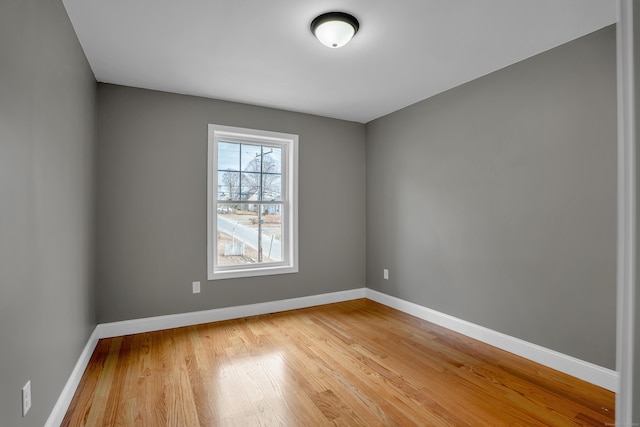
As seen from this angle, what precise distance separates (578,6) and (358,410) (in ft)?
9.13

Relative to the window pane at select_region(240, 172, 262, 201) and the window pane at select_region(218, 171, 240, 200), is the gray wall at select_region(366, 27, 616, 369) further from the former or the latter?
the window pane at select_region(218, 171, 240, 200)

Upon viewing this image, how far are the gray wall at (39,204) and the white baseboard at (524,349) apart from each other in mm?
3148

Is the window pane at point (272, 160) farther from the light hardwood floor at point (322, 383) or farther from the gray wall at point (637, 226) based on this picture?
the gray wall at point (637, 226)

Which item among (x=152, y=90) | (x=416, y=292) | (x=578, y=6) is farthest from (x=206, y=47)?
(x=416, y=292)

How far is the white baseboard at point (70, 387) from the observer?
1805mm

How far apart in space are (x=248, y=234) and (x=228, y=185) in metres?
0.62

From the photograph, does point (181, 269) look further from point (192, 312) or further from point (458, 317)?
point (458, 317)

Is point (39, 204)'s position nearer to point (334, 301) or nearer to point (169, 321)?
point (169, 321)

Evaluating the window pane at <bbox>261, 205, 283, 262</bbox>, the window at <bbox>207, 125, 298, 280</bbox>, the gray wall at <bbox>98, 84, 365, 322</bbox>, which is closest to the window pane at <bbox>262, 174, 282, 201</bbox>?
the window at <bbox>207, 125, 298, 280</bbox>

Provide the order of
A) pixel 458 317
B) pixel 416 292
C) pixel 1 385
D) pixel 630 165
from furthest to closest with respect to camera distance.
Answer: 1. pixel 416 292
2. pixel 458 317
3. pixel 1 385
4. pixel 630 165

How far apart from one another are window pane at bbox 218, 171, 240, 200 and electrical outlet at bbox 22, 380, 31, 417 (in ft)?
8.15

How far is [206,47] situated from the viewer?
2.51 m

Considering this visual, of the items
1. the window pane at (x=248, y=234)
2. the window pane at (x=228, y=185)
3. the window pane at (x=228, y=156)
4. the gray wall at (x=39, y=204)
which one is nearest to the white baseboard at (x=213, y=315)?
the window pane at (x=248, y=234)

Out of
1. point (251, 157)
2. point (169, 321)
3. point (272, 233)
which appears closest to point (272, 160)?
point (251, 157)
